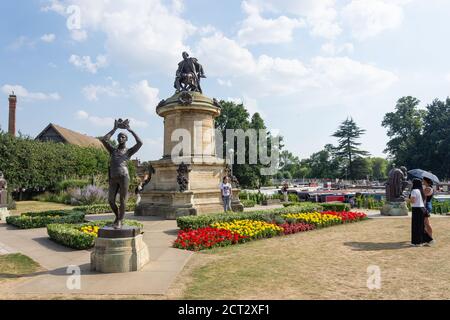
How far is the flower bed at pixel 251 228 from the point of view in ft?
36.3

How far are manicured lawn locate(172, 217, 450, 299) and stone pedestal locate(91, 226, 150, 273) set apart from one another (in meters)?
1.09

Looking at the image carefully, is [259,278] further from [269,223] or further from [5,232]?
[5,232]

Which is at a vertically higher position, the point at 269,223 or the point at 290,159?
the point at 290,159

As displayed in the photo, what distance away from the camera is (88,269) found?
7312 mm

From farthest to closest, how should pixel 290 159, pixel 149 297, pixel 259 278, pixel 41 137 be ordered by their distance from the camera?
pixel 290 159
pixel 41 137
pixel 259 278
pixel 149 297

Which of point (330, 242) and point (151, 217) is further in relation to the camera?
point (151, 217)

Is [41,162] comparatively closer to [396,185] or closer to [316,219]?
[316,219]

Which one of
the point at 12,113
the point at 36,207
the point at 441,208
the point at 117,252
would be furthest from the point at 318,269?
the point at 12,113

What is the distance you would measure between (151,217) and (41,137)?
40630 mm

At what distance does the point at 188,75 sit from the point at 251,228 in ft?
31.9

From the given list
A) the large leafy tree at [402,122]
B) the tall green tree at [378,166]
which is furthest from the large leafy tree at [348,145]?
the tall green tree at [378,166]

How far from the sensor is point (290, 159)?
12794 centimetres

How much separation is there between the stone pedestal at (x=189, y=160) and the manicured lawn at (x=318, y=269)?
20.6 ft

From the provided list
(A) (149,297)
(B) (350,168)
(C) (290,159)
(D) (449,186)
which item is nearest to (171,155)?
(A) (149,297)
